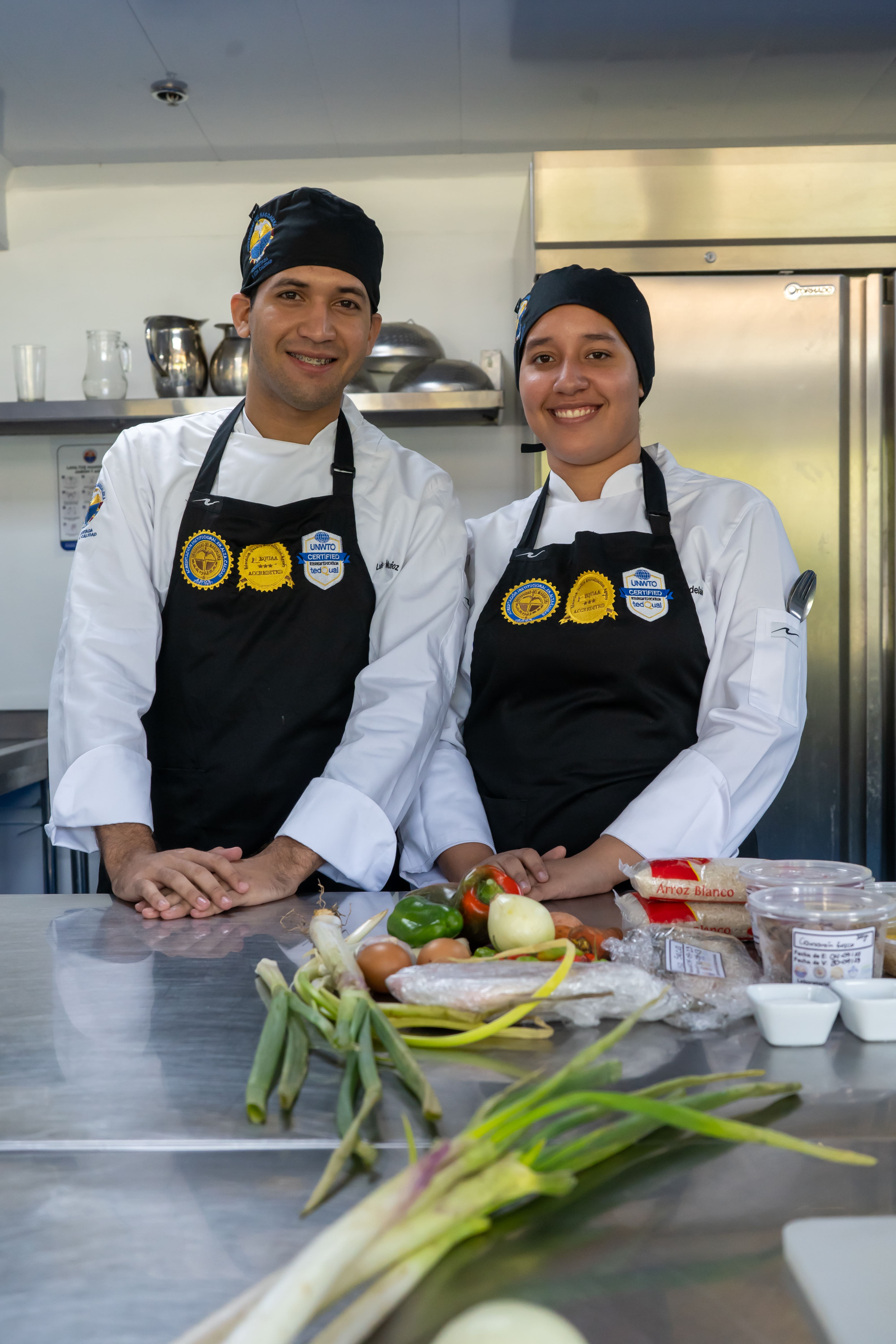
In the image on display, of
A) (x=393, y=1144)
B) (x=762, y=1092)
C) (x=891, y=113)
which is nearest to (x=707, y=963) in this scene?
(x=762, y=1092)

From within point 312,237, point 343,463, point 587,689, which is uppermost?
point 312,237

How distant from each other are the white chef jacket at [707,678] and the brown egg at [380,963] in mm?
595

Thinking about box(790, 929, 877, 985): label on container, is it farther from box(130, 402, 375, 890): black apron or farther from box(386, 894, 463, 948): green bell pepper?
box(130, 402, 375, 890): black apron

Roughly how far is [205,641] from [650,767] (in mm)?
693

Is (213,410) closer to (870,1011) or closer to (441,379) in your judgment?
(441,379)

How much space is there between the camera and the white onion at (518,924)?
944 millimetres

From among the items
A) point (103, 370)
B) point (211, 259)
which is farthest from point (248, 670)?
point (211, 259)

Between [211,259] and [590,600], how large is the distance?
2.36 meters

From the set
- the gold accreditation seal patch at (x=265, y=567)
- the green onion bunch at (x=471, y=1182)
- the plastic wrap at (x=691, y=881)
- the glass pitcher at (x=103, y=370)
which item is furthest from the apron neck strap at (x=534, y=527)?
the glass pitcher at (x=103, y=370)

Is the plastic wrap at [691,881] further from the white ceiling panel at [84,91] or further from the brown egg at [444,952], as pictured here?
the white ceiling panel at [84,91]

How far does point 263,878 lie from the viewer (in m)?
1.35

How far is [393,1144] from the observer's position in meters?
0.66

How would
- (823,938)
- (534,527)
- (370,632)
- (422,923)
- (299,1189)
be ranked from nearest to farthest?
(299,1189) → (823,938) → (422,923) → (370,632) → (534,527)

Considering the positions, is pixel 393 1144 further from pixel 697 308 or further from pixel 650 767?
pixel 697 308
